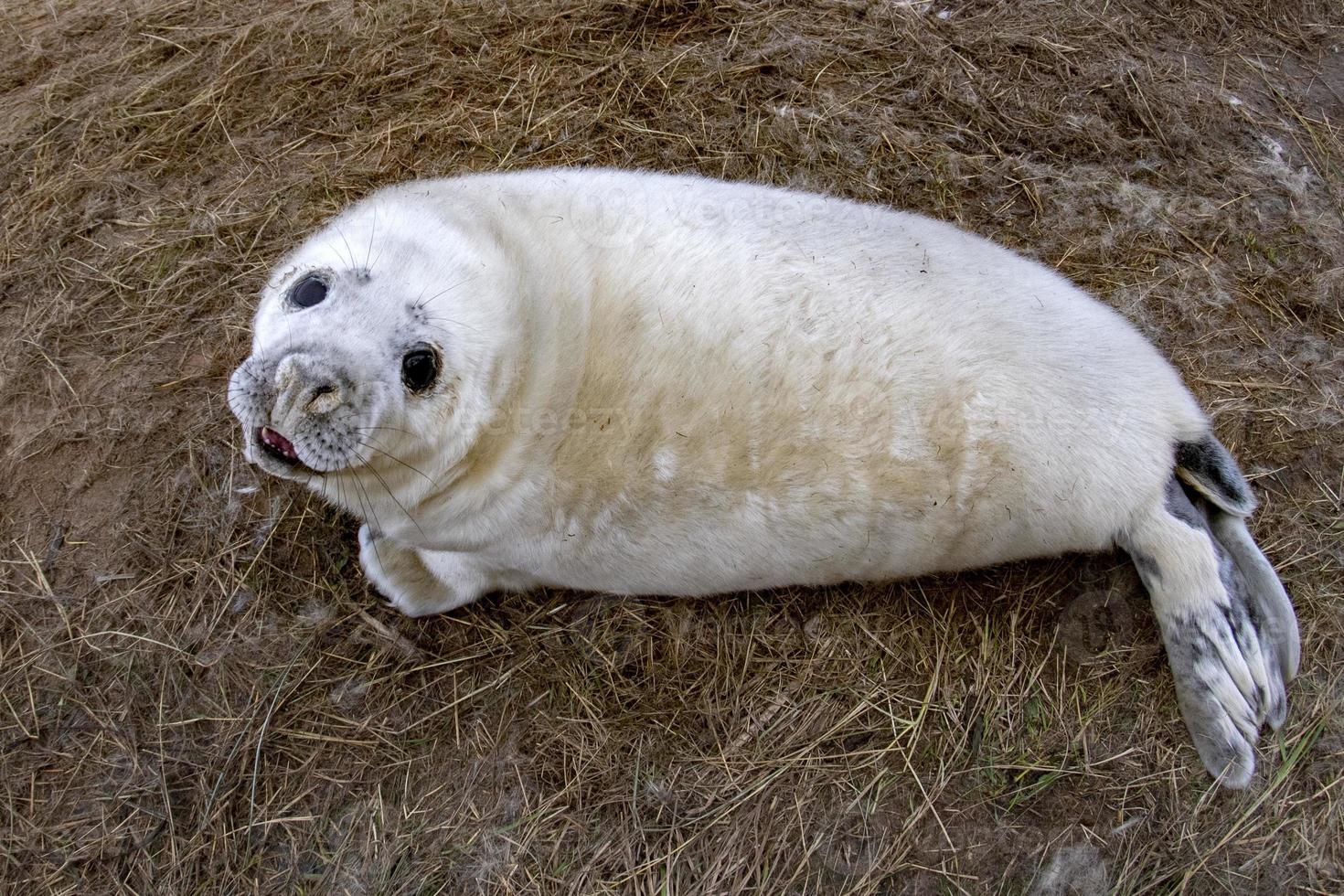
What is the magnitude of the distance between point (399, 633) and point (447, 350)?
1.03m

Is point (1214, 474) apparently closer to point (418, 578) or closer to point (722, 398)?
point (722, 398)

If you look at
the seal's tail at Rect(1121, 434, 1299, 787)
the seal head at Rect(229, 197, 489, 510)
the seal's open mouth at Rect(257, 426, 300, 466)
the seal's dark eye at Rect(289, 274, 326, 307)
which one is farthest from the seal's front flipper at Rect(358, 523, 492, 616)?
the seal's tail at Rect(1121, 434, 1299, 787)

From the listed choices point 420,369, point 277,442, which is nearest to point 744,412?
point 420,369

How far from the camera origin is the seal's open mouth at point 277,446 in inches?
71.4

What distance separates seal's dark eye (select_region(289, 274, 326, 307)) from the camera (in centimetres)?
193

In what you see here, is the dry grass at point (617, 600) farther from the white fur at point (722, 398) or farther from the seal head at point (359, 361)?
the seal head at point (359, 361)

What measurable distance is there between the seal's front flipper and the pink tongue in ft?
2.13

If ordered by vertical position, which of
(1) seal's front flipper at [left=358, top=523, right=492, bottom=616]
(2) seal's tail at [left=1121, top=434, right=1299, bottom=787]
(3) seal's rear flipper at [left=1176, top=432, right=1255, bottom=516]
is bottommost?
(1) seal's front flipper at [left=358, top=523, right=492, bottom=616]

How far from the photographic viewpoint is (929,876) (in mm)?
2094

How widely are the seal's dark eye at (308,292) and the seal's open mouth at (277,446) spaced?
32 centimetres

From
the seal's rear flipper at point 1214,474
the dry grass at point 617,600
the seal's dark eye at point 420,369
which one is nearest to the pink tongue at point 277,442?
the seal's dark eye at point 420,369

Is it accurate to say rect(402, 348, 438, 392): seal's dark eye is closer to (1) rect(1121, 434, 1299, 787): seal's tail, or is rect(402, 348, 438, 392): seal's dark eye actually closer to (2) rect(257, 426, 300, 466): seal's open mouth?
(2) rect(257, 426, 300, 466): seal's open mouth

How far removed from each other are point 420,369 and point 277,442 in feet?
1.15

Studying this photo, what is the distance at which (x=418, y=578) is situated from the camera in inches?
96.7
